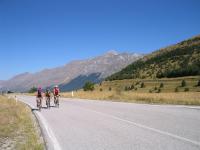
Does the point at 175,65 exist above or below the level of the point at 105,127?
above

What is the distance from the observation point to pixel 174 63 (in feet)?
290

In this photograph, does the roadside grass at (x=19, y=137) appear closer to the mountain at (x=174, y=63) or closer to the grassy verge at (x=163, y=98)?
the grassy verge at (x=163, y=98)

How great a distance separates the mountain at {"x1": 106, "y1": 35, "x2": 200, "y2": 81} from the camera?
243 ft

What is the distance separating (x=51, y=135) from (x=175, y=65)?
248 feet

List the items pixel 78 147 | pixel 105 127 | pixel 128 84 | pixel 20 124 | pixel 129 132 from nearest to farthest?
pixel 78 147, pixel 129 132, pixel 105 127, pixel 20 124, pixel 128 84

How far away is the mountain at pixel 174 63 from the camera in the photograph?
243ft

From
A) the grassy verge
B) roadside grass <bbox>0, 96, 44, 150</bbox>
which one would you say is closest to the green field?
the grassy verge

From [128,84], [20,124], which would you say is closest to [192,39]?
[128,84]

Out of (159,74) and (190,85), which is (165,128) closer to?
(190,85)

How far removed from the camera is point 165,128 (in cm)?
1265

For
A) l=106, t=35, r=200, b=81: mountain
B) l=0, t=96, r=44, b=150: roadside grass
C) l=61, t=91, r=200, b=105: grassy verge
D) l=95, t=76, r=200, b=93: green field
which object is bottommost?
l=0, t=96, r=44, b=150: roadside grass

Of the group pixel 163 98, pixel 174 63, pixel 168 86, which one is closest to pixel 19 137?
pixel 163 98

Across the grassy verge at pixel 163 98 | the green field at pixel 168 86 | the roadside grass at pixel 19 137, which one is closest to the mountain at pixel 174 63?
the green field at pixel 168 86

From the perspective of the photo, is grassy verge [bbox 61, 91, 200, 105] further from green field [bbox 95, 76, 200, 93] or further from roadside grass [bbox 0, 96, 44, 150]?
roadside grass [bbox 0, 96, 44, 150]
